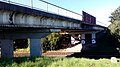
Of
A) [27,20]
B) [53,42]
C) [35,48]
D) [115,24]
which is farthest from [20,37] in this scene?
[53,42]

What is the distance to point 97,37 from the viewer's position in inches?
3627

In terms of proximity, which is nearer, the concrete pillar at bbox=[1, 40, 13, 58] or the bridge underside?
the concrete pillar at bbox=[1, 40, 13, 58]

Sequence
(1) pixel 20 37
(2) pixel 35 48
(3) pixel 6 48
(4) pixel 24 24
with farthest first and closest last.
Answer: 1. (2) pixel 35 48
2. (1) pixel 20 37
3. (3) pixel 6 48
4. (4) pixel 24 24

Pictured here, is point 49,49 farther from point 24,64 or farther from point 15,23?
point 24,64

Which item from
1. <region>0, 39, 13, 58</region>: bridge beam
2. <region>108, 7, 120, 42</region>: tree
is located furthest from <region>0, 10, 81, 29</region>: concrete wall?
<region>108, 7, 120, 42</region>: tree

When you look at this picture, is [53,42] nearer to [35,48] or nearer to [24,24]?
[35,48]

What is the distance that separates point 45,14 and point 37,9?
244 centimetres

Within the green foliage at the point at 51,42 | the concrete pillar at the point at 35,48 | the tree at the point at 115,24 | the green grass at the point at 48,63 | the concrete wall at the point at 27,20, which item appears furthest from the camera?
the green foliage at the point at 51,42

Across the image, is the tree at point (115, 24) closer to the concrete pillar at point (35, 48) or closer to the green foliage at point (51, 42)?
the green foliage at point (51, 42)

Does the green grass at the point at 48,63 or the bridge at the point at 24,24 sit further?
the bridge at the point at 24,24

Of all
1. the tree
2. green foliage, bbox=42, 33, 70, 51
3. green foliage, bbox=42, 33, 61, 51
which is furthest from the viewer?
green foliage, bbox=42, 33, 70, 51

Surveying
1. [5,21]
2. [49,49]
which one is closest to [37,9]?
[5,21]

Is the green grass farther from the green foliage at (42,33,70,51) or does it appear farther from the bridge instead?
the green foliage at (42,33,70,51)

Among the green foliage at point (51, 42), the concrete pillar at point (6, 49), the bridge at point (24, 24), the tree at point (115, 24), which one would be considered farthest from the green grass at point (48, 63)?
the green foliage at point (51, 42)
